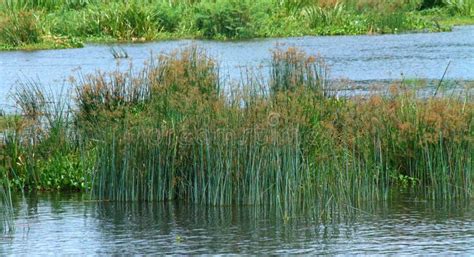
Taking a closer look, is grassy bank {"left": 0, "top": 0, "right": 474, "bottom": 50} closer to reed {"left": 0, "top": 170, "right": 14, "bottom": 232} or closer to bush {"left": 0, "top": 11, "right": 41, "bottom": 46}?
bush {"left": 0, "top": 11, "right": 41, "bottom": 46}

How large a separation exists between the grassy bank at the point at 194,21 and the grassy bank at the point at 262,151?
21160mm

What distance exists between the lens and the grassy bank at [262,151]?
12141 millimetres

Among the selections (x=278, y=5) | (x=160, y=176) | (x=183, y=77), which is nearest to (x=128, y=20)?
(x=278, y=5)

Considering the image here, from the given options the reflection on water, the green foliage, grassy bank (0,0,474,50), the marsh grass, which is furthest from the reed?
the green foliage

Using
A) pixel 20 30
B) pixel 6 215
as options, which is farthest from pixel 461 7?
pixel 6 215

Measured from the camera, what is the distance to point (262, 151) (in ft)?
39.7

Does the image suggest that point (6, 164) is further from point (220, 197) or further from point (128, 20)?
point (128, 20)

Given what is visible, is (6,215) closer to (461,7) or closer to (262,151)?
(262,151)

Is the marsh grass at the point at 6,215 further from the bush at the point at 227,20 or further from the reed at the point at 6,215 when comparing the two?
the bush at the point at 227,20

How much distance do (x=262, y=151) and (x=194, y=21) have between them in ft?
89.4

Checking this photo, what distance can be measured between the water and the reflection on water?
32.3 ft

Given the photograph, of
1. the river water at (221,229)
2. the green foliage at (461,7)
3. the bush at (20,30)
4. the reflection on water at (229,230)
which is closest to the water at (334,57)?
the bush at (20,30)

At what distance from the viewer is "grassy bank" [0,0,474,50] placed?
35.5 m

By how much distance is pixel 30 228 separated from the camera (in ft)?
39.9
